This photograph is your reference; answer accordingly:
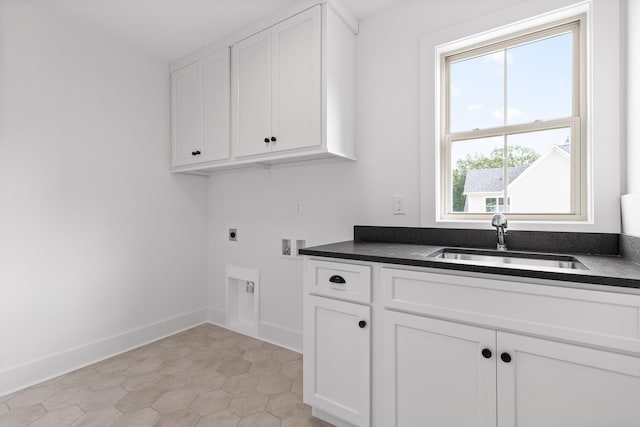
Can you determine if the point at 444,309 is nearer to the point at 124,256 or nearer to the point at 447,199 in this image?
the point at 447,199

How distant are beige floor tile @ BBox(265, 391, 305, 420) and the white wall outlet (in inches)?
50.3

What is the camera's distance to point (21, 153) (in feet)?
6.36

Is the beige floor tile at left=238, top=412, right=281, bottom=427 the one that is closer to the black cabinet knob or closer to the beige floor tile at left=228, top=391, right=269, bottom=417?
the beige floor tile at left=228, top=391, right=269, bottom=417

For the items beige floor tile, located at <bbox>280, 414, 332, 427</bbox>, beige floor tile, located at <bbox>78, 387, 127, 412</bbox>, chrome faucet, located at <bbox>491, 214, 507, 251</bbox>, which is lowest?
beige floor tile, located at <bbox>280, 414, 332, 427</bbox>

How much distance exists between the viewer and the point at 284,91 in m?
1.98

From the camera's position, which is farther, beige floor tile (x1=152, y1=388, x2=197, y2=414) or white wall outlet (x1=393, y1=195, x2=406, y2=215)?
white wall outlet (x1=393, y1=195, x2=406, y2=215)

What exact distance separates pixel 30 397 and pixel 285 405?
5.04 ft

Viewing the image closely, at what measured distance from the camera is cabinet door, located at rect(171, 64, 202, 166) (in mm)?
2545

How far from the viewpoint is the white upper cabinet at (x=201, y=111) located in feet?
7.71

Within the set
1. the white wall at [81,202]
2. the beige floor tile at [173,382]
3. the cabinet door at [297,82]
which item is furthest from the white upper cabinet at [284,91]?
the beige floor tile at [173,382]

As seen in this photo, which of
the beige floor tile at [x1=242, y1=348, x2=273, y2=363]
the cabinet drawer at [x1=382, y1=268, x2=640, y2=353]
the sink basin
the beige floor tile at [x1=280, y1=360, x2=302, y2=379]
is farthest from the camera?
the beige floor tile at [x1=242, y1=348, x2=273, y2=363]

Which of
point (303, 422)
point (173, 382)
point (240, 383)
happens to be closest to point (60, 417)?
point (173, 382)

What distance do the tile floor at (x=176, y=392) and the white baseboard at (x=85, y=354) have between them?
0.07 metres

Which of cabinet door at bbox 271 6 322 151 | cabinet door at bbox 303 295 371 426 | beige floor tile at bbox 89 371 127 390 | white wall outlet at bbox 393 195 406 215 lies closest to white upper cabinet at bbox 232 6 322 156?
cabinet door at bbox 271 6 322 151
